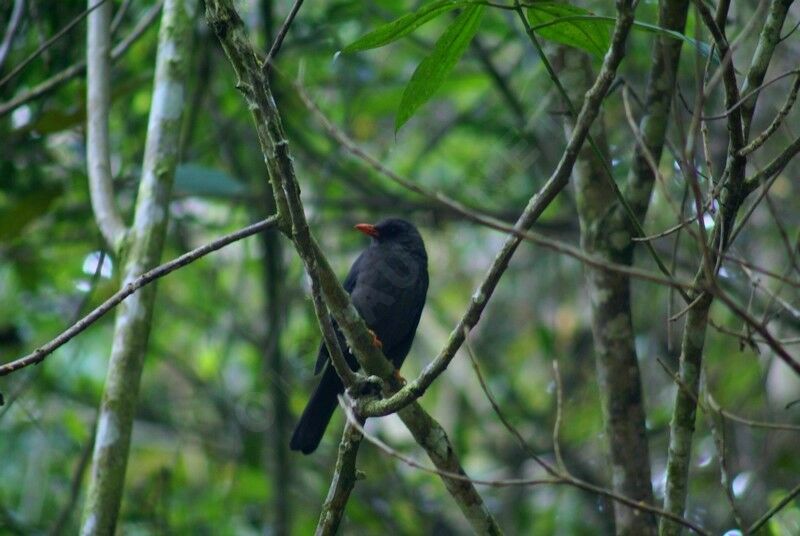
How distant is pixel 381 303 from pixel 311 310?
1.65m

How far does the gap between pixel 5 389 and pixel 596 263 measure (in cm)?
539

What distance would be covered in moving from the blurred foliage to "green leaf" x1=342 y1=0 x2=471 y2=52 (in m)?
3.30

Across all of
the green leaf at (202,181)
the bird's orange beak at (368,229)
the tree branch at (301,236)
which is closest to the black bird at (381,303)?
the bird's orange beak at (368,229)

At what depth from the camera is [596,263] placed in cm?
193

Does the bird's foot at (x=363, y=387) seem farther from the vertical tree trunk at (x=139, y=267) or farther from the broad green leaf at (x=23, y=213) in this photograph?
the broad green leaf at (x=23, y=213)

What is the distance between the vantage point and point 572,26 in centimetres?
260

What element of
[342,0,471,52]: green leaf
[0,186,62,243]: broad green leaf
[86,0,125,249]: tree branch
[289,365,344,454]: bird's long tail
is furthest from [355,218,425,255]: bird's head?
[342,0,471,52]: green leaf

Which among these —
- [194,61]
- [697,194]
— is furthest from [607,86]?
[194,61]

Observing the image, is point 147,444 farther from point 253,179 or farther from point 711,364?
point 711,364

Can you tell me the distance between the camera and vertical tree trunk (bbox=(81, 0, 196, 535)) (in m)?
3.24

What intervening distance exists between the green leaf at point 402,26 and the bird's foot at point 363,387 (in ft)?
3.15

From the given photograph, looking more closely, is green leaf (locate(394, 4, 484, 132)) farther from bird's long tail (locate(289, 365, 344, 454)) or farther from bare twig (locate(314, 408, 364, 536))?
bird's long tail (locate(289, 365, 344, 454))

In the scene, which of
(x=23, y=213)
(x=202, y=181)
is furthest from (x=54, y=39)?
(x=23, y=213)

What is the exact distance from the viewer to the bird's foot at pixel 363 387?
2.98m
